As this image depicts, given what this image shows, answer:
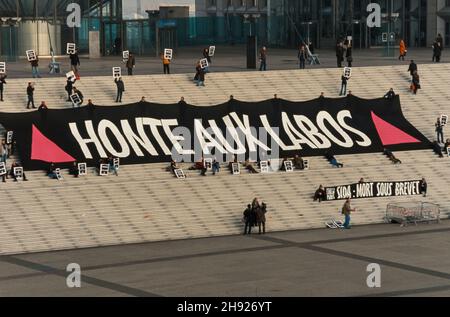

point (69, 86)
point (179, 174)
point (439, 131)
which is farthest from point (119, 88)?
point (439, 131)

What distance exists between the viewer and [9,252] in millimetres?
44188

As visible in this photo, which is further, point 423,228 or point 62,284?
point 423,228

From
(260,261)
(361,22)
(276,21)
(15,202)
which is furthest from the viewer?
(276,21)

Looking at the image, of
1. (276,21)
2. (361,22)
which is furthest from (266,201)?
(276,21)

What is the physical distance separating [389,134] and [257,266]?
18.0 metres

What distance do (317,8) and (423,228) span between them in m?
45.3

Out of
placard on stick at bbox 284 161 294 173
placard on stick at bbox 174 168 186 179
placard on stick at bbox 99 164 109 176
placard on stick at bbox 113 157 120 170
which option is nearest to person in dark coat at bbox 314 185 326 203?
placard on stick at bbox 284 161 294 173

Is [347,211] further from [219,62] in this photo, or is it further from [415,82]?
[219,62]

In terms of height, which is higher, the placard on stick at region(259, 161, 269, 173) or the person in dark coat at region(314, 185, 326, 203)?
the placard on stick at region(259, 161, 269, 173)

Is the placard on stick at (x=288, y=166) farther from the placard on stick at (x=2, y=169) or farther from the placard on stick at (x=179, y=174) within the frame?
the placard on stick at (x=2, y=169)

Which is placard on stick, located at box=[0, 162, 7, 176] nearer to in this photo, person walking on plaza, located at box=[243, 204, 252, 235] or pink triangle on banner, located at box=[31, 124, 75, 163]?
pink triangle on banner, located at box=[31, 124, 75, 163]

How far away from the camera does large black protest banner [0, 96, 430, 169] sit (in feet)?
169
